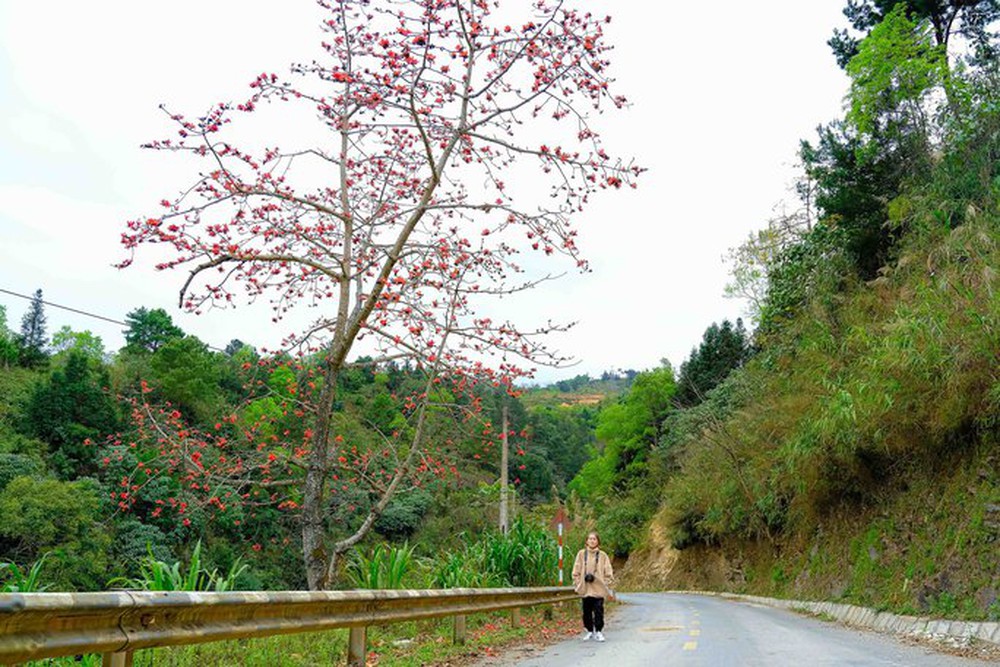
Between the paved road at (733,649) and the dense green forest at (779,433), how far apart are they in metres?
2.04

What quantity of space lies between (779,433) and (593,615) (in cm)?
1706

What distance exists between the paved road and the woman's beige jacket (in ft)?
2.19

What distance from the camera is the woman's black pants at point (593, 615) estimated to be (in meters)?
12.0

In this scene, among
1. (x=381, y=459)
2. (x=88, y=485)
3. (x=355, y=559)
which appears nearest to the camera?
(x=381, y=459)

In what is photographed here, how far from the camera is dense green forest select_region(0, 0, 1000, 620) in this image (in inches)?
423

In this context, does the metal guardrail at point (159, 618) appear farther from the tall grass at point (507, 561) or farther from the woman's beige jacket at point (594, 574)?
the tall grass at point (507, 561)

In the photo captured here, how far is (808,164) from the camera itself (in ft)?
108

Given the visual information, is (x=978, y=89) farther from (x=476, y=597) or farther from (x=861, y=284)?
A: (x=476, y=597)

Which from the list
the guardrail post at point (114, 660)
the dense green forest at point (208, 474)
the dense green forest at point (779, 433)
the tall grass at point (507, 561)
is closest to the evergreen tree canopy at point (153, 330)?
the dense green forest at point (208, 474)

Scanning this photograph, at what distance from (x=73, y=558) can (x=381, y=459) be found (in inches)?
1069

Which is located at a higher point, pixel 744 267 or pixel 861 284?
pixel 744 267

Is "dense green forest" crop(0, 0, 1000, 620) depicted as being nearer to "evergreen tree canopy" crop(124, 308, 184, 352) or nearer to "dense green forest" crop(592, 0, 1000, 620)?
"dense green forest" crop(592, 0, 1000, 620)

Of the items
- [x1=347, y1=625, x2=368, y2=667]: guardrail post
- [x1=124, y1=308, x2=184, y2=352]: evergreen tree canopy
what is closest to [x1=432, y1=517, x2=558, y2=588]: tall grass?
[x1=347, y1=625, x2=368, y2=667]: guardrail post

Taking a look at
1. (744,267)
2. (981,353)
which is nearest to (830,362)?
(981,353)
